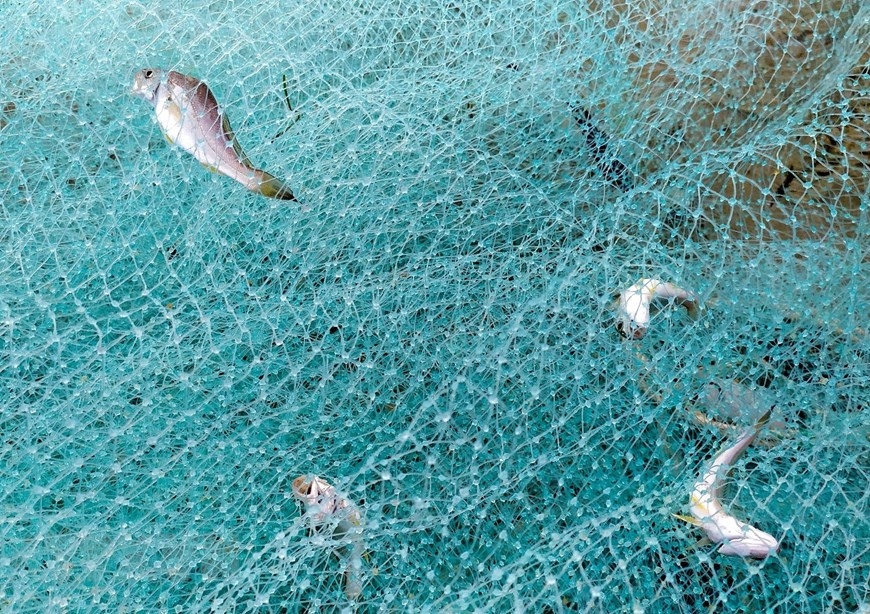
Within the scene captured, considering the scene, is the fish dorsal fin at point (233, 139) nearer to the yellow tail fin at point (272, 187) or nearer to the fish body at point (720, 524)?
the yellow tail fin at point (272, 187)

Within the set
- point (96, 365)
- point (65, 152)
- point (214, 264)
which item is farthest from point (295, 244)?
point (65, 152)

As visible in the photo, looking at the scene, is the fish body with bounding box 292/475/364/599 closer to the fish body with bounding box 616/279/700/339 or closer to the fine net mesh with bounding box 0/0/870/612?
the fine net mesh with bounding box 0/0/870/612

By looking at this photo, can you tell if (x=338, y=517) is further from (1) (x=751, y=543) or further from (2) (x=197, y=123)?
(2) (x=197, y=123)

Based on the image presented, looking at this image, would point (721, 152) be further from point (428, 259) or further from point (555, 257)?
point (428, 259)

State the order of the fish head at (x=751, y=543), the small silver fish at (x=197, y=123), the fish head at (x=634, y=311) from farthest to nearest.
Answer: the small silver fish at (x=197, y=123), the fish head at (x=634, y=311), the fish head at (x=751, y=543)

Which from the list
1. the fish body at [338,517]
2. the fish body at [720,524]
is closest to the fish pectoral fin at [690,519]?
the fish body at [720,524]

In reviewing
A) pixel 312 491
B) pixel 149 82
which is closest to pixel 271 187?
pixel 149 82
